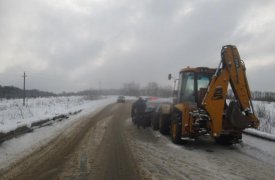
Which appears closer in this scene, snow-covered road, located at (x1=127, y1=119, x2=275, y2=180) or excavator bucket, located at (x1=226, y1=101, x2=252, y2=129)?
Answer: snow-covered road, located at (x1=127, y1=119, x2=275, y2=180)

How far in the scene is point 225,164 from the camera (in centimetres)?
1010

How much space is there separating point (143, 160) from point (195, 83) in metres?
4.61

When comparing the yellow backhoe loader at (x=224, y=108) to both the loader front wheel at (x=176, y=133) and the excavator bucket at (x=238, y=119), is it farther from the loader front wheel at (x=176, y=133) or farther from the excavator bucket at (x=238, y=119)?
the loader front wheel at (x=176, y=133)

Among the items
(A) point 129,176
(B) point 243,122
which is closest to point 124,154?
(A) point 129,176

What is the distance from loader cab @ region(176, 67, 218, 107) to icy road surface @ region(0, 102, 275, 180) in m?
1.77

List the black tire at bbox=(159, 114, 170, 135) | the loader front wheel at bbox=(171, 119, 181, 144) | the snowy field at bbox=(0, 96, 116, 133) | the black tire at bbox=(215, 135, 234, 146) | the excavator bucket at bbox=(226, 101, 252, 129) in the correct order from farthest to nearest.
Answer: the snowy field at bbox=(0, 96, 116, 133) → the black tire at bbox=(159, 114, 170, 135) → the loader front wheel at bbox=(171, 119, 181, 144) → the black tire at bbox=(215, 135, 234, 146) → the excavator bucket at bbox=(226, 101, 252, 129)

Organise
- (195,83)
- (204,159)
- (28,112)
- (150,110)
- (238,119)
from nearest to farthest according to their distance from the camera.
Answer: (204,159) < (238,119) < (195,83) < (150,110) < (28,112)

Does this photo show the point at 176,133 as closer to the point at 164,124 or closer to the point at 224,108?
the point at 224,108

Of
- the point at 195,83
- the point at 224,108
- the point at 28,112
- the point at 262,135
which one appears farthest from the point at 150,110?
the point at 28,112

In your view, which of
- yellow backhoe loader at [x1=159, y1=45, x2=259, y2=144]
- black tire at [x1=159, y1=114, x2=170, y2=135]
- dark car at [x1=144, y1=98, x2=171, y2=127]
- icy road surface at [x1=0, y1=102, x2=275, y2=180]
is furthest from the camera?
dark car at [x1=144, y1=98, x2=171, y2=127]

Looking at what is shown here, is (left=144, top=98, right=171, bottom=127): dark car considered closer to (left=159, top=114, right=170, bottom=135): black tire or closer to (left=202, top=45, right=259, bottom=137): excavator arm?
(left=159, top=114, right=170, bottom=135): black tire

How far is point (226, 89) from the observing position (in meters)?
12.5

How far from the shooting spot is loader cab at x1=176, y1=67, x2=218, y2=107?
1376 cm

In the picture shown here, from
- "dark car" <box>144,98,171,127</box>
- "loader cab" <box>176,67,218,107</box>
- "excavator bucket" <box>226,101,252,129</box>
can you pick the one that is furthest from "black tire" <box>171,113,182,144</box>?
"dark car" <box>144,98,171,127</box>
